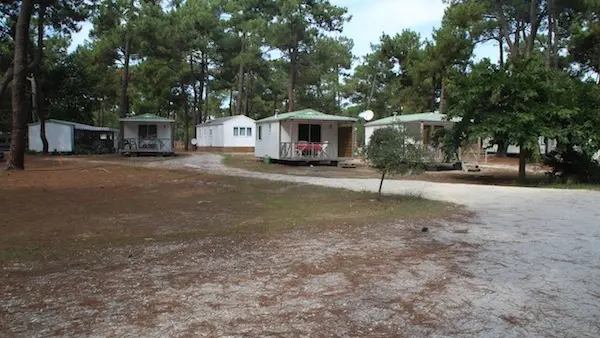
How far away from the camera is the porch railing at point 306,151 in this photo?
2227cm

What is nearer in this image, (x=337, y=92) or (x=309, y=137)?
(x=309, y=137)

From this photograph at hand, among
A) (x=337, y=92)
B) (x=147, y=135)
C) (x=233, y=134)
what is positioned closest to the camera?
(x=147, y=135)

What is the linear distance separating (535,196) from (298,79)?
3226 cm

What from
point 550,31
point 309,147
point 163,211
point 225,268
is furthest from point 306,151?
point 225,268

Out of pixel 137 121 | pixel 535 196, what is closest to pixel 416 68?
pixel 137 121

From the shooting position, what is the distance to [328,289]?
4.19 m

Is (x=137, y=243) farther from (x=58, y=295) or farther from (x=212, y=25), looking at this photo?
(x=212, y=25)

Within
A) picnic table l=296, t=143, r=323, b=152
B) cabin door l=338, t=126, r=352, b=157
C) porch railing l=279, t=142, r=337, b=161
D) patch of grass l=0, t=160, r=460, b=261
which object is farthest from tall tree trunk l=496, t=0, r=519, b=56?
patch of grass l=0, t=160, r=460, b=261

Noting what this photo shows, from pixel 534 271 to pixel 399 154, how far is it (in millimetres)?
5020

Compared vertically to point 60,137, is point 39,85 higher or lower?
higher

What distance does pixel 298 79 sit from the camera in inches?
1646

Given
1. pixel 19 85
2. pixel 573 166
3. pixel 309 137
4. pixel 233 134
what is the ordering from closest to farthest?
1. pixel 573 166
2. pixel 19 85
3. pixel 309 137
4. pixel 233 134

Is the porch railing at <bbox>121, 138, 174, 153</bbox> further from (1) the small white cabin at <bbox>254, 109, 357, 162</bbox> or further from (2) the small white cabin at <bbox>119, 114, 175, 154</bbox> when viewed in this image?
(1) the small white cabin at <bbox>254, 109, 357, 162</bbox>

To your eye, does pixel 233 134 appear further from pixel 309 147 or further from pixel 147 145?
pixel 309 147
